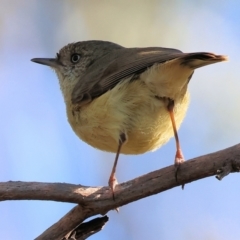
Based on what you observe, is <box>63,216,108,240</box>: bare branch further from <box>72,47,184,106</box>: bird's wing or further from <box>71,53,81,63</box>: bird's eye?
<box>71,53,81,63</box>: bird's eye

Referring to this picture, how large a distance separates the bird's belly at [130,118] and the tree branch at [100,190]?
733 millimetres

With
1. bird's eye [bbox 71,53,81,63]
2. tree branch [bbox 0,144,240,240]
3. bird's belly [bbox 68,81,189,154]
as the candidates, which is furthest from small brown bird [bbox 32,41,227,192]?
bird's eye [bbox 71,53,81,63]

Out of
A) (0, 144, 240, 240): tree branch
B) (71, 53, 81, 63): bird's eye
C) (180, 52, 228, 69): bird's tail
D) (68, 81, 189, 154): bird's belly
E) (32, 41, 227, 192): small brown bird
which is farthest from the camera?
(71, 53, 81, 63): bird's eye

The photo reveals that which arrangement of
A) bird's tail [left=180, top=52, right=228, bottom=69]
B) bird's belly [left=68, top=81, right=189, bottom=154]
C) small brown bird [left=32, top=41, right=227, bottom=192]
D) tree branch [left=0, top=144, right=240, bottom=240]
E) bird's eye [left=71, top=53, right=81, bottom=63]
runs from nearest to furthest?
1. tree branch [left=0, top=144, right=240, bottom=240]
2. bird's tail [left=180, top=52, right=228, bottom=69]
3. small brown bird [left=32, top=41, right=227, bottom=192]
4. bird's belly [left=68, top=81, right=189, bottom=154]
5. bird's eye [left=71, top=53, right=81, bottom=63]

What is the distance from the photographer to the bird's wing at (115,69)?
3.80m

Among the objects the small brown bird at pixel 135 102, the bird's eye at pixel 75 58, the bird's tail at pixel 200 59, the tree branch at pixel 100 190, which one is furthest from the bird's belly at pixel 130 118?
the bird's eye at pixel 75 58

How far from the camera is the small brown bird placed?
12.3 feet

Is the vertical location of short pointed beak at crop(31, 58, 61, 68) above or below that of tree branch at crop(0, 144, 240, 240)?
above

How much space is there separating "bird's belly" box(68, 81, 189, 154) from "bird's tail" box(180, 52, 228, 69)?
1.44 feet

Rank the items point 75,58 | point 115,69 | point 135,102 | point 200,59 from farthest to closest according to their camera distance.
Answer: point 75,58 → point 115,69 → point 135,102 → point 200,59

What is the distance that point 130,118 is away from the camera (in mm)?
3953

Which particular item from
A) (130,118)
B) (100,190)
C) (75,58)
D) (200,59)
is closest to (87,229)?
(100,190)

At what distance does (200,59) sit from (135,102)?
74 centimetres

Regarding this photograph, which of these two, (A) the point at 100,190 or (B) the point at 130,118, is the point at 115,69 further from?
(A) the point at 100,190
